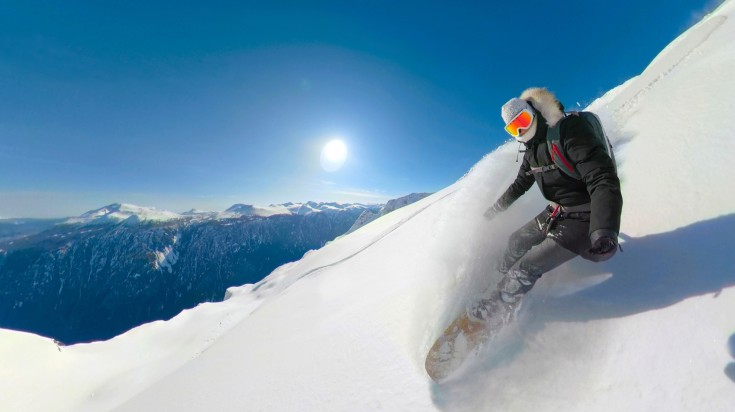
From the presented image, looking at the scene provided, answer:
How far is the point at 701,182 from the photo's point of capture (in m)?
4.01

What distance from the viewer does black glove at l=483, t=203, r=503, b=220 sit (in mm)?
4516

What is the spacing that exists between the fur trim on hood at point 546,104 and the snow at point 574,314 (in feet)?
5.43

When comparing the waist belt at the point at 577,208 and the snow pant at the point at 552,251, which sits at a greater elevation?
the waist belt at the point at 577,208

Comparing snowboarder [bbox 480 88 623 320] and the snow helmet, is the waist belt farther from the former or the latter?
the snow helmet

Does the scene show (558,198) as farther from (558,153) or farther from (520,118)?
(520,118)

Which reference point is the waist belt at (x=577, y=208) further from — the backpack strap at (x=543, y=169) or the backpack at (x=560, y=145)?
the backpack strap at (x=543, y=169)

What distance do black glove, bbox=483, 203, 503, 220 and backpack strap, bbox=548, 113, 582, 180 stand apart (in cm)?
119

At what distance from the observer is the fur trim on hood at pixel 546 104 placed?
11.3 ft

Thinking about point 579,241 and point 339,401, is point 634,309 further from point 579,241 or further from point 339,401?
point 339,401

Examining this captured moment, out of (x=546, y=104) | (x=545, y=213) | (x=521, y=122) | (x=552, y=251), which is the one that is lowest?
(x=552, y=251)

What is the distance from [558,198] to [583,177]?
55 centimetres

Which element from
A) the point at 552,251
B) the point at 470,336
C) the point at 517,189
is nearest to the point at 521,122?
the point at 517,189

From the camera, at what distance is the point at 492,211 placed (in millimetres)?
4527

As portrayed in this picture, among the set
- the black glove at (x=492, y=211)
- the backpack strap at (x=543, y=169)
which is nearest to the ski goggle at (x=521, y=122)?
the backpack strap at (x=543, y=169)
